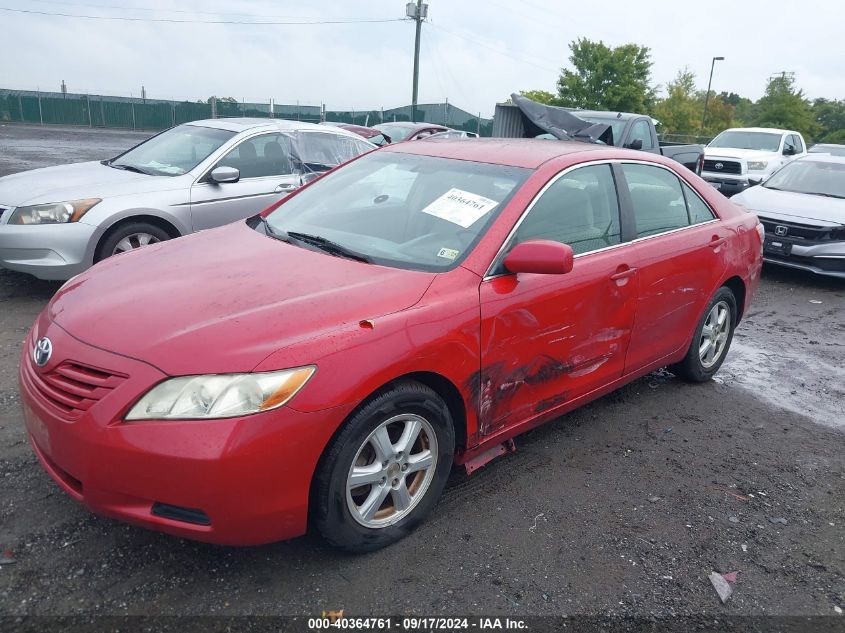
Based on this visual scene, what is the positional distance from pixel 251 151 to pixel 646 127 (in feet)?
27.3

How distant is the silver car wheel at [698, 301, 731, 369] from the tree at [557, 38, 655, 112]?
3499 cm

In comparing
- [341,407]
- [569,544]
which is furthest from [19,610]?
[569,544]

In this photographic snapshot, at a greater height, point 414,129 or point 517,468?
point 414,129

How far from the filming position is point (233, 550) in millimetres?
2807

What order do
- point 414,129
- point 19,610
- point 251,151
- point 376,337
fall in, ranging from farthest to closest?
point 414,129
point 251,151
point 376,337
point 19,610

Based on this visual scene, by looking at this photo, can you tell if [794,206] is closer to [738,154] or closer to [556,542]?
[556,542]

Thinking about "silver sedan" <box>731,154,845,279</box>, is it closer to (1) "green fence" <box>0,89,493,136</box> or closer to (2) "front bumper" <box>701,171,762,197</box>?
(2) "front bumper" <box>701,171,762,197</box>

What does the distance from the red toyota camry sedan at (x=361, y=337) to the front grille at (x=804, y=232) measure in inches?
187

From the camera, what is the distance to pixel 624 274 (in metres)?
3.71

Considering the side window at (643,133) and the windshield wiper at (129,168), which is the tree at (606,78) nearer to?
the side window at (643,133)

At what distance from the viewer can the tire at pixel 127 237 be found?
5637 millimetres

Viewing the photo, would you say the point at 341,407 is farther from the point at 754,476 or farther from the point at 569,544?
the point at 754,476

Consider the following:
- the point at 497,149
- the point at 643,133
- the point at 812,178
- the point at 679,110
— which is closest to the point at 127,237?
the point at 497,149

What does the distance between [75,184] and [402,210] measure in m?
3.76
